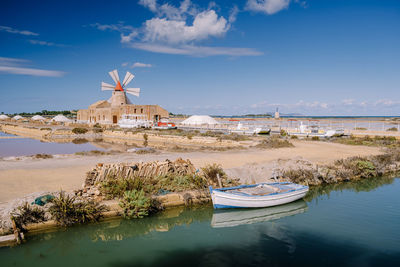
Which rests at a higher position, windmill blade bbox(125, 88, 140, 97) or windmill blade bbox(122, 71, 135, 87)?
windmill blade bbox(122, 71, 135, 87)

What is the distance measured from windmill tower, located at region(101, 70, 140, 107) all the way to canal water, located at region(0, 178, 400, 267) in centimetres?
4278

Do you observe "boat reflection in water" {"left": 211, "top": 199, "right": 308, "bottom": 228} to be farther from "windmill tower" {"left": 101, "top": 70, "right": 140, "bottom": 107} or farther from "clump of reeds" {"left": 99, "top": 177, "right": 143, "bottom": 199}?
"windmill tower" {"left": 101, "top": 70, "right": 140, "bottom": 107}

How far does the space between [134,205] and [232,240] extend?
2448 millimetres

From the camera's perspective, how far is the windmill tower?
156 ft

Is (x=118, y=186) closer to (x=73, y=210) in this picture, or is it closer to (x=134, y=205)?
(x=134, y=205)

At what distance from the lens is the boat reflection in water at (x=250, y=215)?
7.04 m

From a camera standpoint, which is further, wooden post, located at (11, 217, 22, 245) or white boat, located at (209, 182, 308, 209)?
white boat, located at (209, 182, 308, 209)

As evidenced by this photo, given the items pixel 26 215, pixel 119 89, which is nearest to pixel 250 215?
pixel 26 215

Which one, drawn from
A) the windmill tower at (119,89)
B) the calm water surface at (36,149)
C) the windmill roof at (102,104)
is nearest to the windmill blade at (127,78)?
the windmill tower at (119,89)

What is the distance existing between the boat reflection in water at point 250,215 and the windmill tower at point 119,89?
43.0 meters

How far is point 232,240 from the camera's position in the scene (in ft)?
19.9

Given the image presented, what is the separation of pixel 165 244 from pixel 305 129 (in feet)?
77.1

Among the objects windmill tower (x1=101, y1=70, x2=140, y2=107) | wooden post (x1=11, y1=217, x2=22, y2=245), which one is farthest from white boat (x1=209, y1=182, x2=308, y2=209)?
windmill tower (x1=101, y1=70, x2=140, y2=107)

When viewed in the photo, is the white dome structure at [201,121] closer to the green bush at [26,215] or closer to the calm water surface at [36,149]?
the calm water surface at [36,149]
